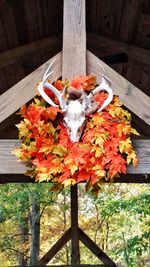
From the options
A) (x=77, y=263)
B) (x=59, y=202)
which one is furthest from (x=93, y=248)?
(x=59, y=202)

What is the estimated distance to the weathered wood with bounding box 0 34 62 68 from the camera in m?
4.16

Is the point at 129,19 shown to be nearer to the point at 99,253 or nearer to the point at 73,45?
the point at 73,45

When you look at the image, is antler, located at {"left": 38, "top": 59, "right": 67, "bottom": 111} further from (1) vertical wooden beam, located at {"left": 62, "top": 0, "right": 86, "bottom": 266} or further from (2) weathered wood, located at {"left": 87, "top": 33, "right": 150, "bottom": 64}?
(2) weathered wood, located at {"left": 87, "top": 33, "right": 150, "bottom": 64}

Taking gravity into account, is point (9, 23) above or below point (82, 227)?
above

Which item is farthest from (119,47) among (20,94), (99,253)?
(99,253)

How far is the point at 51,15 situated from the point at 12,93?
1.54 metres

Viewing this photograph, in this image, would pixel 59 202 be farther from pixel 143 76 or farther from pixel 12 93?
pixel 12 93

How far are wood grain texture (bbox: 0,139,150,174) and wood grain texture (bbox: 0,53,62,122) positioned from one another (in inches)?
8.1

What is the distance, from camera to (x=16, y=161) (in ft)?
8.44

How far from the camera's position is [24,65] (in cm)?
463

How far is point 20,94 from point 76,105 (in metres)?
0.48

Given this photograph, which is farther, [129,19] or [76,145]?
[129,19]

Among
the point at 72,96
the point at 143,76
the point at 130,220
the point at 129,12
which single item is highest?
the point at 129,12

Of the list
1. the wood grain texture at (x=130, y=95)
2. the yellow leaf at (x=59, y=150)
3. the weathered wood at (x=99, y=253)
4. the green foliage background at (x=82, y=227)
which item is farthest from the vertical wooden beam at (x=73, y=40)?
the green foliage background at (x=82, y=227)
